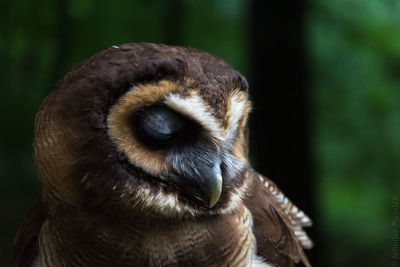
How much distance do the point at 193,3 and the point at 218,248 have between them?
1.77 m

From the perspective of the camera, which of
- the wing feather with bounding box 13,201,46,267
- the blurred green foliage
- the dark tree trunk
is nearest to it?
the wing feather with bounding box 13,201,46,267

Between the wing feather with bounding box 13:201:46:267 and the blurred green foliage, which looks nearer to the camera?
the wing feather with bounding box 13:201:46:267

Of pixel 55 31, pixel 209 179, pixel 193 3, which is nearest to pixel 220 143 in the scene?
pixel 209 179

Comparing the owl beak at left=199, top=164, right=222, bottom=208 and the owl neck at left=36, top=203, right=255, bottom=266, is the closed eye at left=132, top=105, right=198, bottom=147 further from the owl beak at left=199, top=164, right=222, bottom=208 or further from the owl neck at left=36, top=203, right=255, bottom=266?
the owl neck at left=36, top=203, right=255, bottom=266

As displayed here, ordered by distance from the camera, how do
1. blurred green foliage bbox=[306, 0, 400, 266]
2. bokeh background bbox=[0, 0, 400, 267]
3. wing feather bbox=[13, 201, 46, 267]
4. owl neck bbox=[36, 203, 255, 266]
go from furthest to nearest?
blurred green foliage bbox=[306, 0, 400, 266], bokeh background bbox=[0, 0, 400, 267], wing feather bbox=[13, 201, 46, 267], owl neck bbox=[36, 203, 255, 266]

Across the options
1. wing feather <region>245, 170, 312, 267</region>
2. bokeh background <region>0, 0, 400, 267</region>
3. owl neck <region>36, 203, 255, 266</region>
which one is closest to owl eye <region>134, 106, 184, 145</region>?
owl neck <region>36, 203, 255, 266</region>

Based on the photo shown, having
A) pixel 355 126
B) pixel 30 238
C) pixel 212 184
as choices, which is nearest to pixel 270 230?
pixel 212 184

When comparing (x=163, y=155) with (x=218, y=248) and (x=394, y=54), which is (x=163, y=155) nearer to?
(x=218, y=248)

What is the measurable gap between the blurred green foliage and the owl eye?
2.14m

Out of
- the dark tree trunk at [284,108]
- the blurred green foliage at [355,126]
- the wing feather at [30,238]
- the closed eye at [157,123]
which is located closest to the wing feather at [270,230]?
the closed eye at [157,123]

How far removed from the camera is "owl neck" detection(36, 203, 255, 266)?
1805 millimetres

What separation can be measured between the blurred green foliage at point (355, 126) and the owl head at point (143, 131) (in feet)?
6.71

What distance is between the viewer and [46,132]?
5.88 ft

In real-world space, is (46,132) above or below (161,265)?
above
